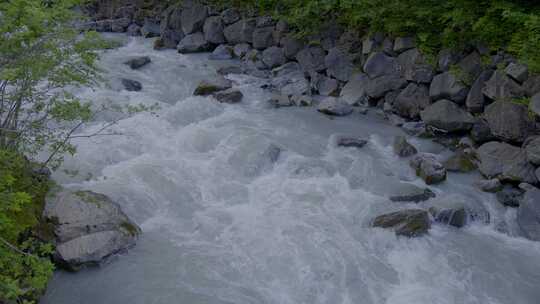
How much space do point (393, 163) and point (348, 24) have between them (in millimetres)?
5329

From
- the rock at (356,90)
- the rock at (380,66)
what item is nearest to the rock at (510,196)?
the rock at (380,66)

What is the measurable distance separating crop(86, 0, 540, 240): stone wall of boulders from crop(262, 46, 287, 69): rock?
0.10ft

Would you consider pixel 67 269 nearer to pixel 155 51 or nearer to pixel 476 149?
pixel 476 149

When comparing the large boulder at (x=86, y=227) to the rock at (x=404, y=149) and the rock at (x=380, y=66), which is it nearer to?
the rock at (x=404, y=149)

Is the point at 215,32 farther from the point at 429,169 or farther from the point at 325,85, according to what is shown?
the point at 429,169

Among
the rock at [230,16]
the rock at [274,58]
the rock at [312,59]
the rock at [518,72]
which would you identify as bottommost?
the rock at [274,58]

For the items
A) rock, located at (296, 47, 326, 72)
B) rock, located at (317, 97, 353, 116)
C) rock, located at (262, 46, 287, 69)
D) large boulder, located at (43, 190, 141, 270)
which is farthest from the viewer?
rock, located at (262, 46, 287, 69)

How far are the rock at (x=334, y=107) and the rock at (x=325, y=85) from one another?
0.96m

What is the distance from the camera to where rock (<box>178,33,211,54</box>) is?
52.9ft

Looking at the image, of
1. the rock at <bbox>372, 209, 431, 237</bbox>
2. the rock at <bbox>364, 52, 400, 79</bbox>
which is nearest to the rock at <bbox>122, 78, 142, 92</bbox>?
the rock at <bbox>364, 52, 400, 79</bbox>

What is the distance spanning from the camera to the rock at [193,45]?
16.1m

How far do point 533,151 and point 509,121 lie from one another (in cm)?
91

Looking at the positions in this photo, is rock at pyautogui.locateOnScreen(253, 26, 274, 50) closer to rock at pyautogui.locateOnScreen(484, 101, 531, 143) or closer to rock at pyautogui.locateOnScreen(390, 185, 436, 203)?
rock at pyautogui.locateOnScreen(484, 101, 531, 143)

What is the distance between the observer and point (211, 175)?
895cm
